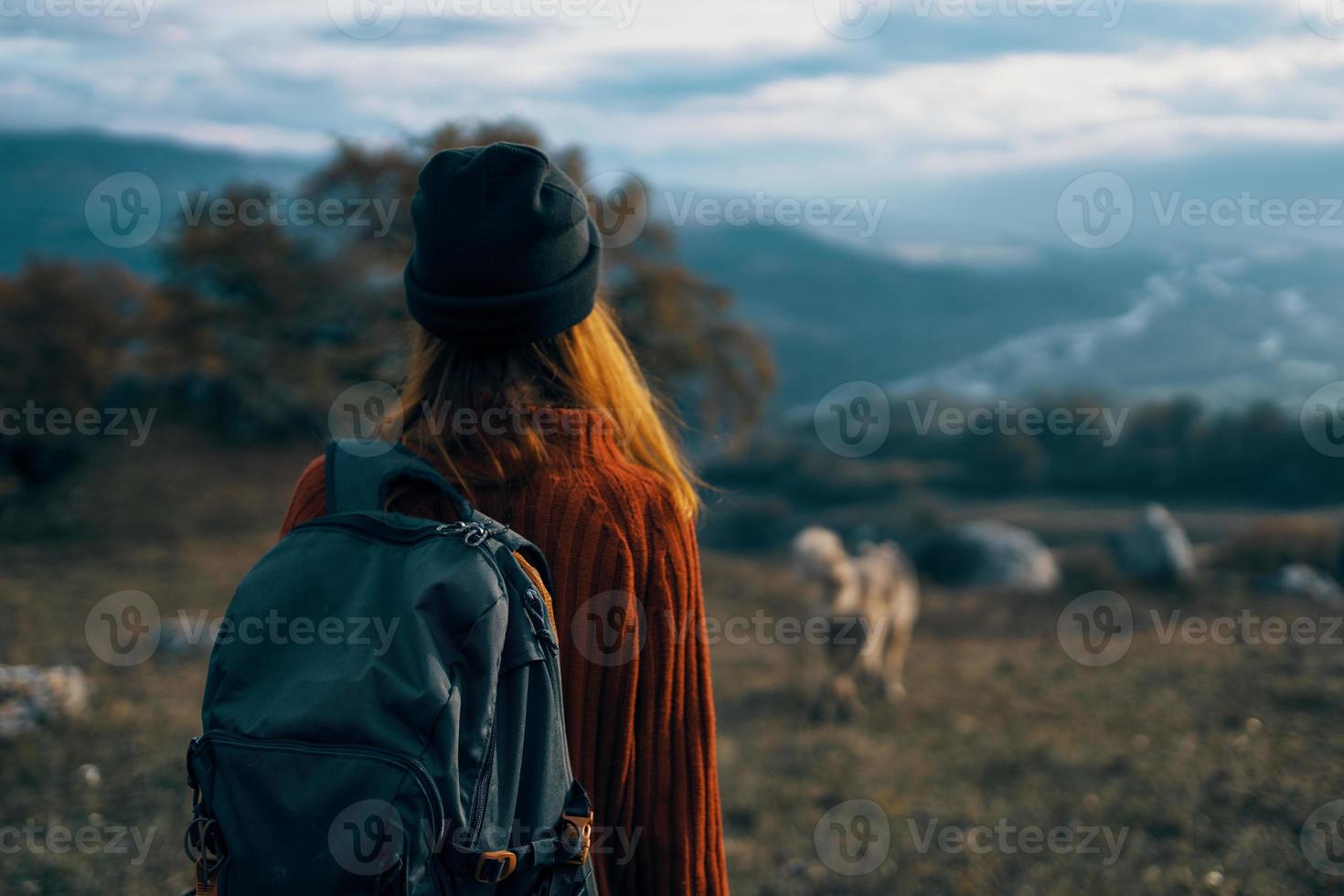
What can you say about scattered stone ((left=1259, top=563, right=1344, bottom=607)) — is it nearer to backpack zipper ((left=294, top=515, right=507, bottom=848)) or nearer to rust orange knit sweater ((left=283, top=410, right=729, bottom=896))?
rust orange knit sweater ((left=283, top=410, right=729, bottom=896))

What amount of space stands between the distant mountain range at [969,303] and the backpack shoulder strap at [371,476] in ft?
61.9

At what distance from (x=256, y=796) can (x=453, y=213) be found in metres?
0.95

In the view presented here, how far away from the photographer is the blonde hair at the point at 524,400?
1.64 meters

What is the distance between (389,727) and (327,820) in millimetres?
144

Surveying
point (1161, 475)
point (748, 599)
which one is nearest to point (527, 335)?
point (748, 599)

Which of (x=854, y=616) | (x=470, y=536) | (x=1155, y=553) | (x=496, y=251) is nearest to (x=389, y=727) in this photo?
(x=470, y=536)

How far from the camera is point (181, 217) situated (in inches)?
860

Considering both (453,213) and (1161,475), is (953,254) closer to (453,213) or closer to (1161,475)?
(1161,475)

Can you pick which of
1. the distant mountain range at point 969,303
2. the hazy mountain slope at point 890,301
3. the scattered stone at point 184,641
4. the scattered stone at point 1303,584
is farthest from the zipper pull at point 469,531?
the hazy mountain slope at point 890,301

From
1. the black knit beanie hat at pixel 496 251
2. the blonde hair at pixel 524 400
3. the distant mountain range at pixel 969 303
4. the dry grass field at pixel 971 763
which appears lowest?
the dry grass field at pixel 971 763

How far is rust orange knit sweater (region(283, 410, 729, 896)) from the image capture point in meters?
1.59

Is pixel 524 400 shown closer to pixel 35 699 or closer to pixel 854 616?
pixel 35 699

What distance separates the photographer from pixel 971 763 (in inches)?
226

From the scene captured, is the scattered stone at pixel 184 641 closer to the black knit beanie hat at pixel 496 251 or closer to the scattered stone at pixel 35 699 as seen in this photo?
the scattered stone at pixel 35 699
